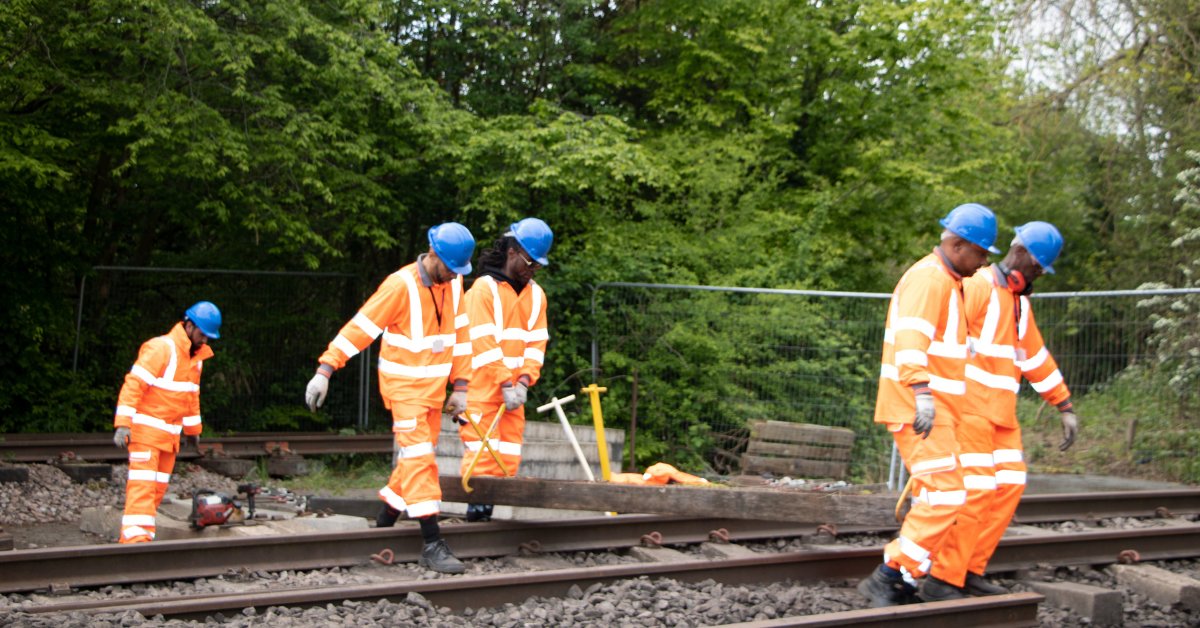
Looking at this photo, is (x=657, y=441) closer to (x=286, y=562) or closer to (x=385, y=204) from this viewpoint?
(x=385, y=204)

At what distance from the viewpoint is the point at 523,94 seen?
17281 mm

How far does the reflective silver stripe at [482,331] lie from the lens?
815cm

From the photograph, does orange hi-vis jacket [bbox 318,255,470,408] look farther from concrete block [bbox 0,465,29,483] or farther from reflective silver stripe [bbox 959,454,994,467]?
concrete block [bbox 0,465,29,483]

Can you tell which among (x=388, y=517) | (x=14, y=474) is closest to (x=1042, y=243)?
(x=388, y=517)

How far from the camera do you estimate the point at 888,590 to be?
20.7 ft

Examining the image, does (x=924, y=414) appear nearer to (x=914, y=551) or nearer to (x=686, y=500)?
(x=914, y=551)

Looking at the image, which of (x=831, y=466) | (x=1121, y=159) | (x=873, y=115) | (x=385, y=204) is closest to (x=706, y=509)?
(x=831, y=466)

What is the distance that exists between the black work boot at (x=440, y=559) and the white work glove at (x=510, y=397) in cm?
118

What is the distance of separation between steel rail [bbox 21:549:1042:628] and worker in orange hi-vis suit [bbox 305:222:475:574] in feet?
2.41

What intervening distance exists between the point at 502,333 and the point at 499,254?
22.9 inches

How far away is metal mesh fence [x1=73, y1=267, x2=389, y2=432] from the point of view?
634 inches

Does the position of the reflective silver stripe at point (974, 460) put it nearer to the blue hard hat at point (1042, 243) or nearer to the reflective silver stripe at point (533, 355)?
the blue hard hat at point (1042, 243)

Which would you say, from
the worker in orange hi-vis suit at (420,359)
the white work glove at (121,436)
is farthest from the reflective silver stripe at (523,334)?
the white work glove at (121,436)

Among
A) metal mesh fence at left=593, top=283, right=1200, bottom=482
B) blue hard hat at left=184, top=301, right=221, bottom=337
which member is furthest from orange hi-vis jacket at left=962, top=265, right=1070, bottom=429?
blue hard hat at left=184, top=301, right=221, bottom=337
